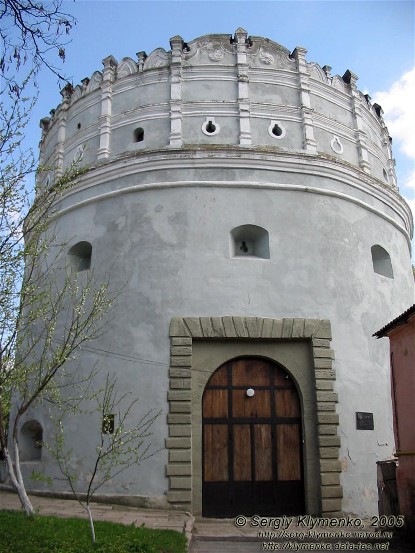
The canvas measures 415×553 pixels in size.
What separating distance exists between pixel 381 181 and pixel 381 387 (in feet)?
16.4

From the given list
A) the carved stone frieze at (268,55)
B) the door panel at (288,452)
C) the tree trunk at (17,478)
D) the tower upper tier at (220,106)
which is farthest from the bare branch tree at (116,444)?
the carved stone frieze at (268,55)

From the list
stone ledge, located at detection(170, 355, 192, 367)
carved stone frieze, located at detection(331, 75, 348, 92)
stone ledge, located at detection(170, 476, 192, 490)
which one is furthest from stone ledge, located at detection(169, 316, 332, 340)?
carved stone frieze, located at detection(331, 75, 348, 92)

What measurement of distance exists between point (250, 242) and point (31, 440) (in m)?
6.28

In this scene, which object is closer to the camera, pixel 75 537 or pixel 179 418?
pixel 75 537

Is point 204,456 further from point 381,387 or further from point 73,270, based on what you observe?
point 73,270

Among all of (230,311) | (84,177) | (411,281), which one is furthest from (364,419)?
(84,177)

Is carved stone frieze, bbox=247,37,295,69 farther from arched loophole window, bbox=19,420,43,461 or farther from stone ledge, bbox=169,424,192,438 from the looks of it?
arched loophole window, bbox=19,420,43,461

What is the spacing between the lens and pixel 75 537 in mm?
6609

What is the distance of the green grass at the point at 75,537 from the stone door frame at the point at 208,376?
2.34 metres

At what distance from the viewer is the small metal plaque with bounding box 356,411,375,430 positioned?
34.9ft

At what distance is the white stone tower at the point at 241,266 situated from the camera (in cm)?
1022

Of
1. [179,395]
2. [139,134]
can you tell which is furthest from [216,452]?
[139,134]

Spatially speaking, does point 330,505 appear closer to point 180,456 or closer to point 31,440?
point 180,456

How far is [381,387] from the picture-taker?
11.3 meters
